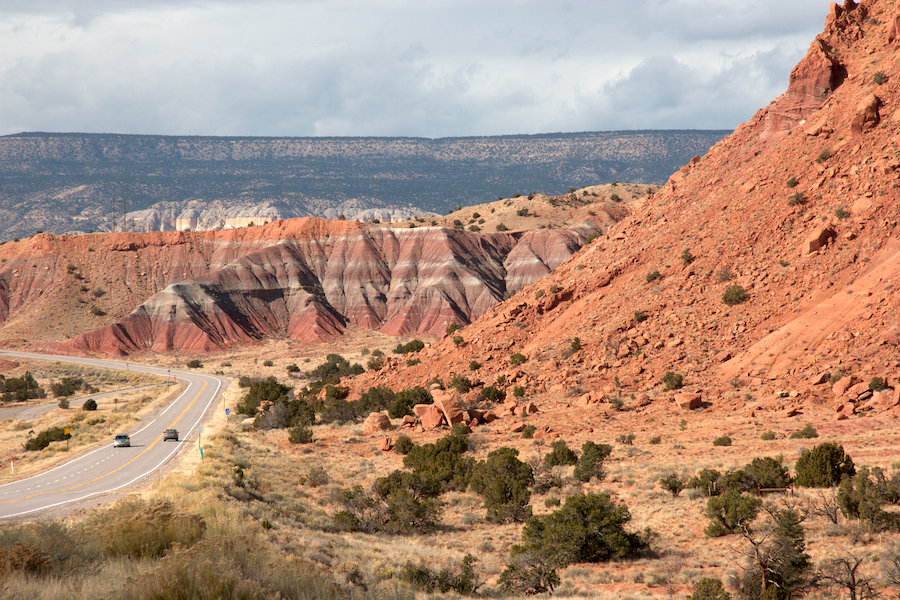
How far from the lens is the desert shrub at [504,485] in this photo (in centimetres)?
2116

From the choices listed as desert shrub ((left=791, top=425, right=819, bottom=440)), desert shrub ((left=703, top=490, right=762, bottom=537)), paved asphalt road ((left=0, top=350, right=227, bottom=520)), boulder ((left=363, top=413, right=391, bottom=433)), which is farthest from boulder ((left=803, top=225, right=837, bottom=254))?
paved asphalt road ((left=0, top=350, right=227, bottom=520))

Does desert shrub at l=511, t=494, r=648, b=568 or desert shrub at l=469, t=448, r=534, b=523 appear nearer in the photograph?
desert shrub at l=511, t=494, r=648, b=568

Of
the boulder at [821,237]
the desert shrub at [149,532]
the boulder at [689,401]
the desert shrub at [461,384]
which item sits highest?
the boulder at [821,237]

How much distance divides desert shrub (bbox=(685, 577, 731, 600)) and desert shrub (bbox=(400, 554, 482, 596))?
4.37 m

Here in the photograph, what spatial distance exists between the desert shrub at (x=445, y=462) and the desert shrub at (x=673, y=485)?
7388mm

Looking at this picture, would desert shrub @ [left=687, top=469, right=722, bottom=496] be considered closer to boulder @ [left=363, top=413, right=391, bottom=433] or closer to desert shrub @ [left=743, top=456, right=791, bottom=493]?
desert shrub @ [left=743, top=456, right=791, bottom=493]

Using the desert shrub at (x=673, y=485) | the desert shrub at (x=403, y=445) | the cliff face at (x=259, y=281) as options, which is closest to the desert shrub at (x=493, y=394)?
the desert shrub at (x=403, y=445)

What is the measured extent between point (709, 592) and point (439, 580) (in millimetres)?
5211

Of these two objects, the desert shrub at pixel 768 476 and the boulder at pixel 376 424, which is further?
the boulder at pixel 376 424

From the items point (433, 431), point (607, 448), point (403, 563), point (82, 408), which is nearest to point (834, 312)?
point (607, 448)

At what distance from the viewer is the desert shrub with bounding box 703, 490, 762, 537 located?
17.0 m

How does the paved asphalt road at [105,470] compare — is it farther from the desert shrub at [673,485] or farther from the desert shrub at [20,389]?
the desert shrub at [20,389]

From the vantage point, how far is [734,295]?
109ft

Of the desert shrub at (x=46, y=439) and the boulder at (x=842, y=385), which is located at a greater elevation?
the boulder at (x=842, y=385)
